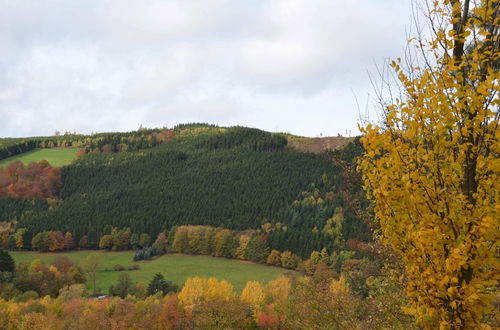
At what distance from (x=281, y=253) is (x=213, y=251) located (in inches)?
998

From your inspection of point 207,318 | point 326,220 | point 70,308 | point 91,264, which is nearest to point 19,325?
point 70,308

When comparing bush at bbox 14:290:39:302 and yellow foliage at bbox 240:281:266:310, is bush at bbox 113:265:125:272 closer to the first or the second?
bush at bbox 14:290:39:302

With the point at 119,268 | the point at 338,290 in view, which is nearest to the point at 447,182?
the point at 338,290

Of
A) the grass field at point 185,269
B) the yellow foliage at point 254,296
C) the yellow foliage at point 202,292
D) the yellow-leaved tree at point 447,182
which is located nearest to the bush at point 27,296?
the grass field at point 185,269

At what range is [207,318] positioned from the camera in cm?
6688

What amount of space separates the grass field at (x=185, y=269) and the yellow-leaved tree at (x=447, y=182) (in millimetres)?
104152

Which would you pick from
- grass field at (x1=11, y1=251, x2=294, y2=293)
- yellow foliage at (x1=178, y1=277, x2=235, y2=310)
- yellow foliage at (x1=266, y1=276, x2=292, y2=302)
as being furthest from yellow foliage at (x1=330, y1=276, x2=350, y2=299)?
grass field at (x1=11, y1=251, x2=294, y2=293)

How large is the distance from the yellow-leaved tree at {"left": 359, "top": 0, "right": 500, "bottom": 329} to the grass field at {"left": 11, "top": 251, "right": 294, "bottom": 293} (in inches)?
4100

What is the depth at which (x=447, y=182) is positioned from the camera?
8.19m

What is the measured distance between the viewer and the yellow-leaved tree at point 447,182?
7.70 m

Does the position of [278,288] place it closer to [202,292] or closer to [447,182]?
[202,292]

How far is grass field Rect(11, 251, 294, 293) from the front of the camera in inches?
4710

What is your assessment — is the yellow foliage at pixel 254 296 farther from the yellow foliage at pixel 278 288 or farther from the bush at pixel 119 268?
the bush at pixel 119 268

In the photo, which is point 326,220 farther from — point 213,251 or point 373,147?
point 373,147
